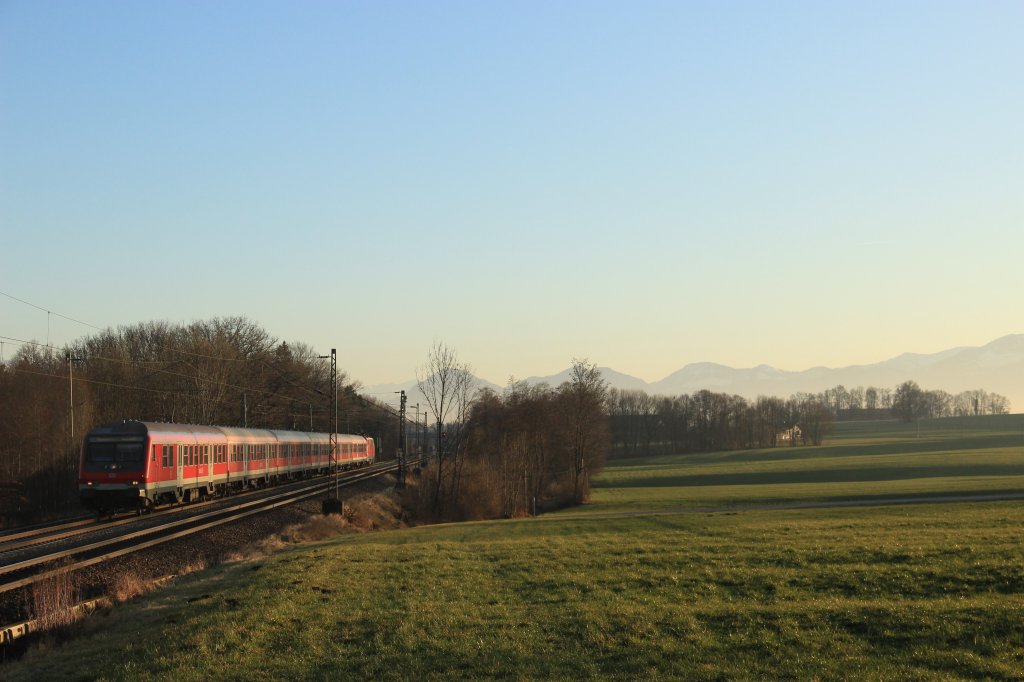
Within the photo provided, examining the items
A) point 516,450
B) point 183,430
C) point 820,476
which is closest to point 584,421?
point 516,450

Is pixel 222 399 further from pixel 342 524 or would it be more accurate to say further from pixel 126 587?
pixel 126 587

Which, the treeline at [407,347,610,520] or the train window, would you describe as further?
the treeline at [407,347,610,520]

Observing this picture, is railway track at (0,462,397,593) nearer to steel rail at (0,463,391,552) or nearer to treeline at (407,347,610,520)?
steel rail at (0,463,391,552)

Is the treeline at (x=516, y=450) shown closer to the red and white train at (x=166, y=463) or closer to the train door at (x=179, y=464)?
the red and white train at (x=166, y=463)

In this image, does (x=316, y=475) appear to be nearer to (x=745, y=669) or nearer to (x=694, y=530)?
(x=694, y=530)

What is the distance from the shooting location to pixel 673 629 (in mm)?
12852

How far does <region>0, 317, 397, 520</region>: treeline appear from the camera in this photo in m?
52.6

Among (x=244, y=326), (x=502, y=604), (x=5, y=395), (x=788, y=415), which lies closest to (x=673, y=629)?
(x=502, y=604)

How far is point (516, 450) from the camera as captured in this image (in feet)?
223

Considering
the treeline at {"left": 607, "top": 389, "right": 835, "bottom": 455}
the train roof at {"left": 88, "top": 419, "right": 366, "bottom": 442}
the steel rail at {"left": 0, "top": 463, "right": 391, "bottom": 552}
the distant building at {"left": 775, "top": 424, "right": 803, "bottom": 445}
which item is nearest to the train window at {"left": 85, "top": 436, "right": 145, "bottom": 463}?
the train roof at {"left": 88, "top": 419, "right": 366, "bottom": 442}

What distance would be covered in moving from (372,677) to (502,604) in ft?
15.7

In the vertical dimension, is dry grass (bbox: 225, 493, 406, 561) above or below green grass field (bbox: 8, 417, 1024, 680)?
below

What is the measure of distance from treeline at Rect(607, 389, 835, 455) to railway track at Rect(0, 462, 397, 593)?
119663 mm

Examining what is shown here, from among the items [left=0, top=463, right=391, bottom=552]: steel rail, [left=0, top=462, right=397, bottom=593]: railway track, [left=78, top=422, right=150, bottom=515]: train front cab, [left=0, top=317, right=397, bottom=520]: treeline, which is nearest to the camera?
[left=0, top=462, right=397, bottom=593]: railway track
